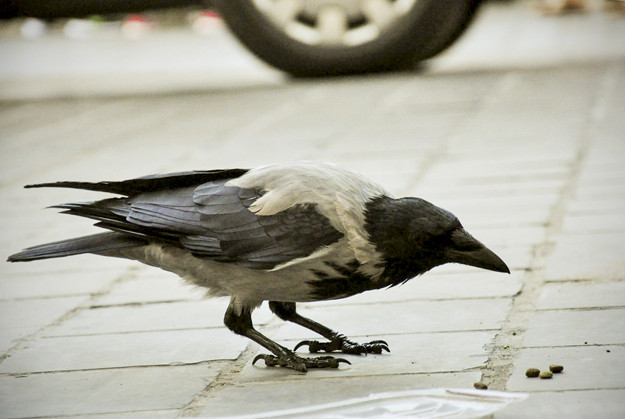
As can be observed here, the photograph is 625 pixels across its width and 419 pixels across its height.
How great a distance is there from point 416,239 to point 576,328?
2.29 ft

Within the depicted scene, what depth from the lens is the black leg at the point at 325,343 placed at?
383 centimetres

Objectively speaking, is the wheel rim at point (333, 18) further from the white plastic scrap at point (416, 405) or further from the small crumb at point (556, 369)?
the white plastic scrap at point (416, 405)

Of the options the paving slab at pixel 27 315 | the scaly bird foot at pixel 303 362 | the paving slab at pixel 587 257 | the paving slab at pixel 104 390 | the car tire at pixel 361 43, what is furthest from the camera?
the car tire at pixel 361 43

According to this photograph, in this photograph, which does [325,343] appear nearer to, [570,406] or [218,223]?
[218,223]

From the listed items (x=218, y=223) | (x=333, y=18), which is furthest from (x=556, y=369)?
(x=333, y=18)

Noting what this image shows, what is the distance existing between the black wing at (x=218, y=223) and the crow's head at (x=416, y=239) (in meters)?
0.14

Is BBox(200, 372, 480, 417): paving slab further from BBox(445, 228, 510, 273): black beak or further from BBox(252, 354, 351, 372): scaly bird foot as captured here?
BBox(445, 228, 510, 273): black beak

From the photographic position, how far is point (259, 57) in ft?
30.7

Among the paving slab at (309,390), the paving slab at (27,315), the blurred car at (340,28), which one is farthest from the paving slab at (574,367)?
the blurred car at (340,28)

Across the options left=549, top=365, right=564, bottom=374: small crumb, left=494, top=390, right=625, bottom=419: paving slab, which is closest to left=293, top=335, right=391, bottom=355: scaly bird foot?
left=549, top=365, right=564, bottom=374: small crumb

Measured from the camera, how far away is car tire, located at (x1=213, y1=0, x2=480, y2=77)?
29.5ft

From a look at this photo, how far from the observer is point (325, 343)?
392 cm

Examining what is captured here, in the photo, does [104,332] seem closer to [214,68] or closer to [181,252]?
[181,252]

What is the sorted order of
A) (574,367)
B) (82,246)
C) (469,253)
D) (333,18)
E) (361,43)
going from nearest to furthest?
1. (574,367)
2. (469,253)
3. (82,246)
4. (333,18)
5. (361,43)
